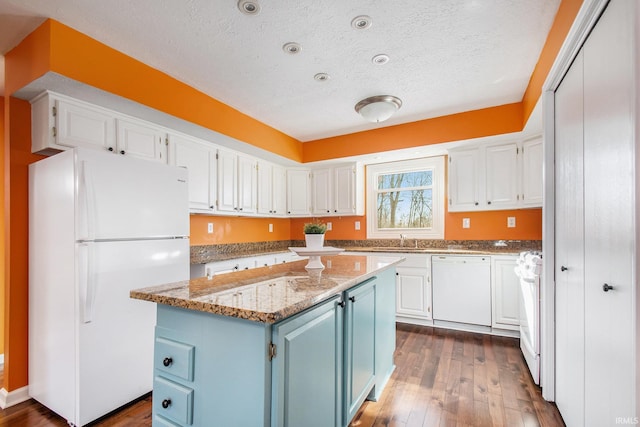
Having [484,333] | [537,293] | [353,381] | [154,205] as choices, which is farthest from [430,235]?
[154,205]

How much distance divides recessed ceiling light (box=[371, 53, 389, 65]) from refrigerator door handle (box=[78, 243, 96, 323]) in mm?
2371

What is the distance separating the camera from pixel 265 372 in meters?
0.95

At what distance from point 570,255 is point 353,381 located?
1.41m

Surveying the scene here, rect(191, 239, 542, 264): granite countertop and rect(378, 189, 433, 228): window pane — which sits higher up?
rect(378, 189, 433, 228): window pane

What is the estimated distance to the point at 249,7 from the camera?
1735 mm

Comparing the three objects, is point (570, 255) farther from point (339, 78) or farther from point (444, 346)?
point (339, 78)

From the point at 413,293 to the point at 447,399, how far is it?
5.36 ft

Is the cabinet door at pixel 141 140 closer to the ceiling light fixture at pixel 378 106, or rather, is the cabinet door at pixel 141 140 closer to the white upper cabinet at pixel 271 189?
the white upper cabinet at pixel 271 189

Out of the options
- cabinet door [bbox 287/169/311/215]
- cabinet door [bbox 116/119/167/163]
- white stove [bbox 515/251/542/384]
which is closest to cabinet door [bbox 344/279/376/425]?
white stove [bbox 515/251/542/384]

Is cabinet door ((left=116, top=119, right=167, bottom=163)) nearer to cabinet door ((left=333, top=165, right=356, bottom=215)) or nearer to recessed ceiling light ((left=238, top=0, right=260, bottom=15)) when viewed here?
recessed ceiling light ((left=238, top=0, right=260, bottom=15))

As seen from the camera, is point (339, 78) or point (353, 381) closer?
point (353, 381)

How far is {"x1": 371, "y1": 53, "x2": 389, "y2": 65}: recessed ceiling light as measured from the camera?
7.38 ft

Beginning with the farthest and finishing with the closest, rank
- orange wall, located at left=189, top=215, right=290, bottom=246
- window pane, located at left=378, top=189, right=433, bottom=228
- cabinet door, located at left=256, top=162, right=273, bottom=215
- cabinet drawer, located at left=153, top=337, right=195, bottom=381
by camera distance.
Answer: window pane, located at left=378, top=189, right=433, bottom=228
cabinet door, located at left=256, top=162, right=273, bottom=215
orange wall, located at left=189, top=215, right=290, bottom=246
cabinet drawer, located at left=153, top=337, right=195, bottom=381

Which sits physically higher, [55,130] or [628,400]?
[55,130]
